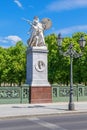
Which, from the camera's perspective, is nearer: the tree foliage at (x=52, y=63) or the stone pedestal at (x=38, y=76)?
the stone pedestal at (x=38, y=76)

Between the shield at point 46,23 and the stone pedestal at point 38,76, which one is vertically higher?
the shield at point 46,23

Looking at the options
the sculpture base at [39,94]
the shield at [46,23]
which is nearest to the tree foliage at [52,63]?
the shield at [46,23]

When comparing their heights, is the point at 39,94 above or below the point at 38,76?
below

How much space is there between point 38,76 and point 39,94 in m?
1.55

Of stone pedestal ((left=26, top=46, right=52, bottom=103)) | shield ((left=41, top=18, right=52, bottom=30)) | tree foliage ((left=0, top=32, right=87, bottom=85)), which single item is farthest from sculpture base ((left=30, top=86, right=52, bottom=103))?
tree foliage ((left=0, top=32, right=87, bottom=85))

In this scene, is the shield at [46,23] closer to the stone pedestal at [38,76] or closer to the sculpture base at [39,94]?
the stone pedestal at [38,76]

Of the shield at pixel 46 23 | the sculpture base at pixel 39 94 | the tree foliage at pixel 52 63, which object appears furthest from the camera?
the tree foliage at pixel 52 63

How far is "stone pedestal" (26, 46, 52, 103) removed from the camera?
2895 cm

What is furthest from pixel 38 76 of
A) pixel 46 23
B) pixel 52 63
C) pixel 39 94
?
pixel 52 63

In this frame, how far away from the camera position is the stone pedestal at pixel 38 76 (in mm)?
28953

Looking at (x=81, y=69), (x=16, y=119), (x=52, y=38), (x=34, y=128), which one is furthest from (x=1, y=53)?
(x=34, y=128)

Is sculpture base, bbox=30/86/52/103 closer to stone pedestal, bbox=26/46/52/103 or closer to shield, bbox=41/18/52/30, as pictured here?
stone pedestal, bbox=26/46/52/103

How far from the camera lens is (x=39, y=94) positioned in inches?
1142

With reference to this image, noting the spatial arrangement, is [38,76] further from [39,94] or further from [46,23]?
[46,23]
